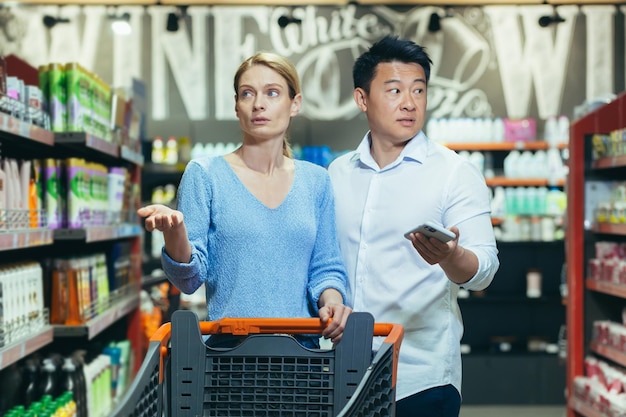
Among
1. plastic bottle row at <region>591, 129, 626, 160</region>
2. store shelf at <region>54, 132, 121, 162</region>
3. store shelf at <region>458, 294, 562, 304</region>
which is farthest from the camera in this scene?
store shelf at <region>458, 294, 562, 304</region>

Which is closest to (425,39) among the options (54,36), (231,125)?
(231,125)

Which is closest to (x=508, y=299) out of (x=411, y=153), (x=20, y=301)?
(x=20, y=301)

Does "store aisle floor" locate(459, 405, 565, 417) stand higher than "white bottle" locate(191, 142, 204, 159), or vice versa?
"white bottle" locate(191, 142, 204, 159)

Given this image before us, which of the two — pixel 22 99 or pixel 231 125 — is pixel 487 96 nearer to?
pixel 231 125

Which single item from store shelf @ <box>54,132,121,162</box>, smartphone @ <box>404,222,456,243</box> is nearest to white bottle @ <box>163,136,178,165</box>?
store shelf @ <box>54,132,121,162</box>

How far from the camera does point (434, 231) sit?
188cm

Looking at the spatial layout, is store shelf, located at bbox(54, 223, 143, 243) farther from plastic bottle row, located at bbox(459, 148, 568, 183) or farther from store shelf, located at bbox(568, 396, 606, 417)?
plastic bottle row, located at bbox(459, 148, 568, 183)

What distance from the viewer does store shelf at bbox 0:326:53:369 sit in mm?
3057

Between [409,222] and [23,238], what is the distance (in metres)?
1.58

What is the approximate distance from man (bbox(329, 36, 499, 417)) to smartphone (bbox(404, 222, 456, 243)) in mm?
429

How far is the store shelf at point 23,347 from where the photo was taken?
306 centimetres

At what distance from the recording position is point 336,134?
8383 mm

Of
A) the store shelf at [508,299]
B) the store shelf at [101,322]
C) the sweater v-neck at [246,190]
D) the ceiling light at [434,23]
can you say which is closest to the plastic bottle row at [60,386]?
the store shelf at [101,322]

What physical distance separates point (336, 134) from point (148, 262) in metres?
2.31
